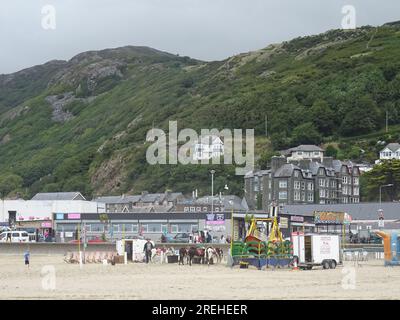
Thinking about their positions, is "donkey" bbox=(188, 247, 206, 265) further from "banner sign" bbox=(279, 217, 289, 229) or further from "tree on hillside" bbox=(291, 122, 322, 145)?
"tree on hillside" bbox=(291, 122, 322, 145)

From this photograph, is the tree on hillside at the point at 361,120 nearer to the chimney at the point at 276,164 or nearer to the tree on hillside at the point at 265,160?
the tree on hillside at the point at 265,160

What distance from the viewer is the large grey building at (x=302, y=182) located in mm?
135375

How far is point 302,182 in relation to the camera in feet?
452

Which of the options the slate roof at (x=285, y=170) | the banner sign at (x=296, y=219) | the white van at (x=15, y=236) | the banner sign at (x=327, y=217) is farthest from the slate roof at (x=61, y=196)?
the banner sign at (x=296, y=219)

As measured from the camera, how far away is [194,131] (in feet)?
627

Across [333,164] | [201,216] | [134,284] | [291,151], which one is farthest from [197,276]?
[291,151]

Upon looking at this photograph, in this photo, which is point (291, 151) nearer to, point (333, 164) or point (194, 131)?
point (333, 164)

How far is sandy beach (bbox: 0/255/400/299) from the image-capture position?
27.8 m

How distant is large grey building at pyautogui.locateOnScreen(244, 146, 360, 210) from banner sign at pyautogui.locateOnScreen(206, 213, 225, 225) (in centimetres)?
5034

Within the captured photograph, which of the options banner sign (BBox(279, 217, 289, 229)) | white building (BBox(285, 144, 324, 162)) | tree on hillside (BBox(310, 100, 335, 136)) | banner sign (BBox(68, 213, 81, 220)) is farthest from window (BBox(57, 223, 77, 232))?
tree on hillside (BBox(310, 100, 335, 136))

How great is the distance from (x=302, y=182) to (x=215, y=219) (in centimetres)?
5834

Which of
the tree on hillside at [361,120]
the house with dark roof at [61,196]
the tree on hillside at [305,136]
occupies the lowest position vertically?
the house with dark roof at [61,196]

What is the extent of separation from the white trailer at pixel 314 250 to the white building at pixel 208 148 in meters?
122
